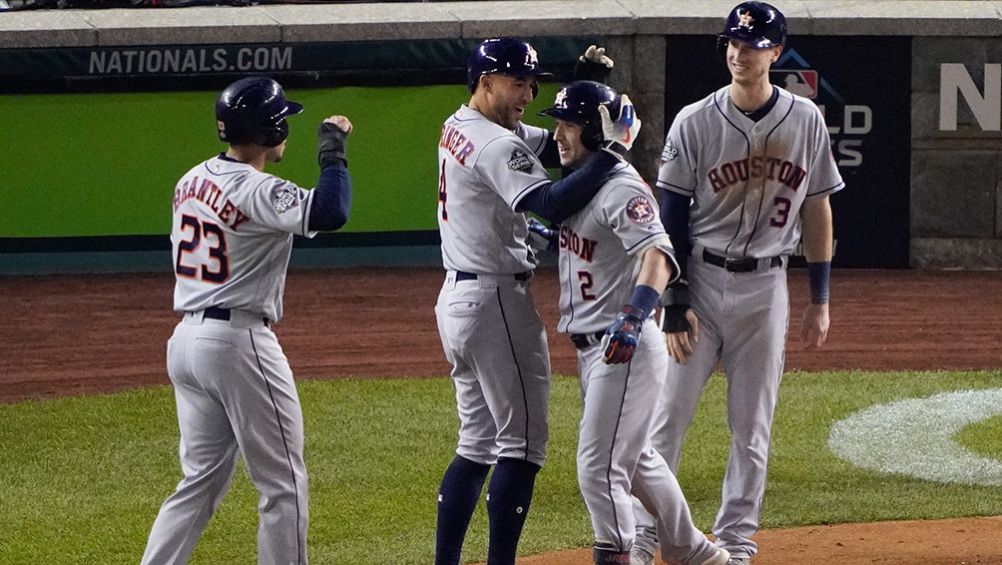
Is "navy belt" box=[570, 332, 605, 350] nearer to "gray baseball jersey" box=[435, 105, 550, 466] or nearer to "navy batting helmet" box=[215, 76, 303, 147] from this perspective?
"gray baseball jersey" box=[435, 105, 550, 466]

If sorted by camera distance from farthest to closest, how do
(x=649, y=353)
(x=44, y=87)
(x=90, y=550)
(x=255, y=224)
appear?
1. (x=44, y=87)
2. (x=90, y=550)
3. (x=649, y=353)
4. (x=255, y=224)

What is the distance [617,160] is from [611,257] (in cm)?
32

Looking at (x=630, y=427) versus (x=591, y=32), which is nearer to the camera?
(x=630, y=427)

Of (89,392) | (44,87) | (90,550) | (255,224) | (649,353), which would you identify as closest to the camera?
(255,224)

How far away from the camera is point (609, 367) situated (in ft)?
15.7

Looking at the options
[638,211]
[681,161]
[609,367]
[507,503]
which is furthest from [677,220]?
[507,503]

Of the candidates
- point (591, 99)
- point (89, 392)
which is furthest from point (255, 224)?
point (89, 392)

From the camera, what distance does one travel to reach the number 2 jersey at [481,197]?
4797mm

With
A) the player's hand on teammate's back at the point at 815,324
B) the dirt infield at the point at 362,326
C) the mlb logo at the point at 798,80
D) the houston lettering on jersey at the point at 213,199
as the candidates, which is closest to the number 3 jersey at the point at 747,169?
the player's hand on teammate's back at the point at 815,324

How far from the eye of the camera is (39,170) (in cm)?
1371

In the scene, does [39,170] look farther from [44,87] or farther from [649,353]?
[649,353]

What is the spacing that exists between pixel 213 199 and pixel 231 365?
491 millimetres

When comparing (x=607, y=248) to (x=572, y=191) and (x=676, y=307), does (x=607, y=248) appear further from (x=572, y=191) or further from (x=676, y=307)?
(x=676, y=307)

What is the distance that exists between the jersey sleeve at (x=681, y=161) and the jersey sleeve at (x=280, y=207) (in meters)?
1.35
